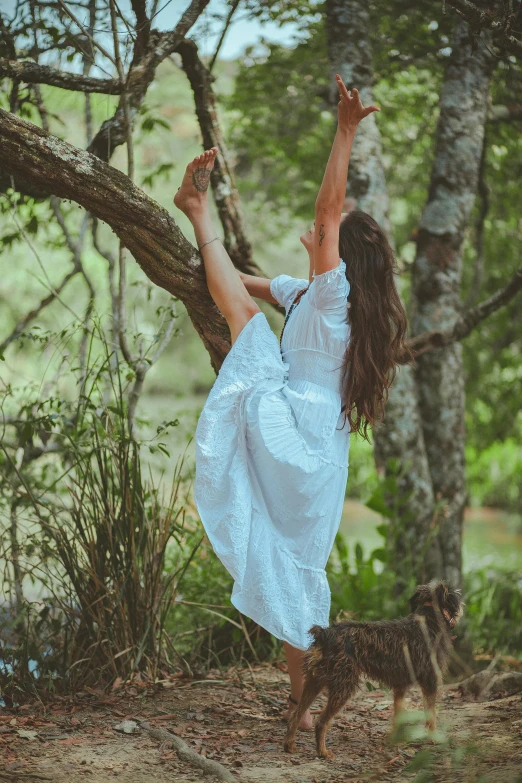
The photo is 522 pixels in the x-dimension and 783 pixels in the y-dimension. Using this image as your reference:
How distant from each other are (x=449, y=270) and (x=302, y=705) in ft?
10.3

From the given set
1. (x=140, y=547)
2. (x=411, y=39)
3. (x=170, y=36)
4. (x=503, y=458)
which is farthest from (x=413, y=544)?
(x=503, y=458)

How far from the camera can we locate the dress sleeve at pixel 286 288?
2916 mm

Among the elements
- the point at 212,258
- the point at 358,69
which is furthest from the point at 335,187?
the point at 358,69

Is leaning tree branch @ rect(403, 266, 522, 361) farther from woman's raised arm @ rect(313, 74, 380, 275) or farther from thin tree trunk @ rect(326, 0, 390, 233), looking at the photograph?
woman's raised arm @ rect(313, 74, 380, 275)

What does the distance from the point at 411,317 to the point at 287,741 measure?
307 centimetres

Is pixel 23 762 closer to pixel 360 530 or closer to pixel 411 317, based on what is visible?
pixel 411 317

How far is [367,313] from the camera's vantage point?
2.57 meters

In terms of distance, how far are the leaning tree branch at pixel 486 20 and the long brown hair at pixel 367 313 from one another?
0.89 metres

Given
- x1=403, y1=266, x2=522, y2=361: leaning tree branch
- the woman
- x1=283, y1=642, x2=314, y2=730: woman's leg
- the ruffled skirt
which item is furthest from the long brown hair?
x1=403, y1=266, x2=522, y2=361: leaning tree branch

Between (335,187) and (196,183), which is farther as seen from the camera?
(196,183)

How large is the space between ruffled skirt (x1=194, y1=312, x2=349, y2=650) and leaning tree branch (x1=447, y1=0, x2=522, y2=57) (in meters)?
1.39

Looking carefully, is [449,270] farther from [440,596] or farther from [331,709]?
[331,709]

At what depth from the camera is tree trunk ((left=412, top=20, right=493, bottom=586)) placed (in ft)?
15.5

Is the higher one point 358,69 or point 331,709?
point 358,69
